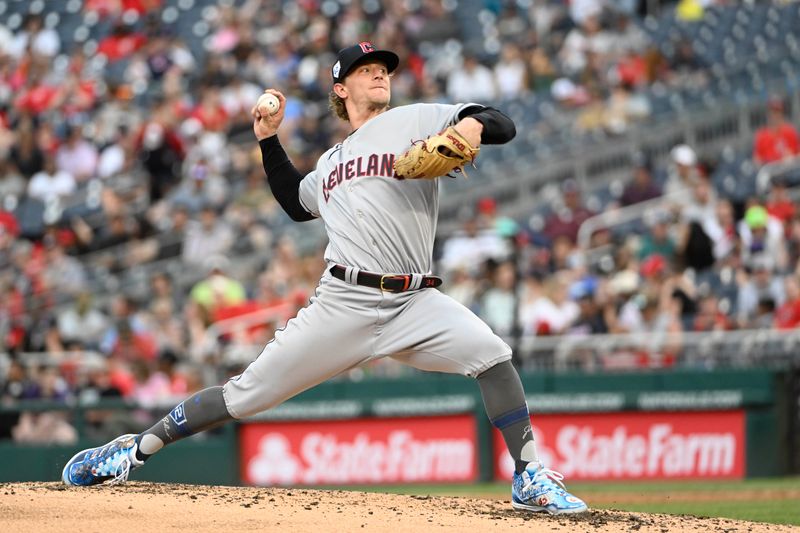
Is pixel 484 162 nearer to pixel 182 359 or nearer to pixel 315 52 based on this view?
pixel 315 52

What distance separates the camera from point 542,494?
546 cm

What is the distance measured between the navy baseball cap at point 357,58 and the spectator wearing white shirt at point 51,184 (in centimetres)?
1044

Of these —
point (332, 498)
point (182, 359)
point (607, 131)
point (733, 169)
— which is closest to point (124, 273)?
point (182, 359)

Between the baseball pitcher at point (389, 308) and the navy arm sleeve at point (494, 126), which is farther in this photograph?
the baseball pitcher at point (389, 308)

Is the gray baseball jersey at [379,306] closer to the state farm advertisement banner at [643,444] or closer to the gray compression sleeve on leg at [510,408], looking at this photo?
the gray compression sleeve on leg at [510,408]

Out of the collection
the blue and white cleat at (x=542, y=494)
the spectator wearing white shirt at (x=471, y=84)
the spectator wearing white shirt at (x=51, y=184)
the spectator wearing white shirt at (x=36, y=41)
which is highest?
the spectator wearing white shirt at (x=36, y=41)

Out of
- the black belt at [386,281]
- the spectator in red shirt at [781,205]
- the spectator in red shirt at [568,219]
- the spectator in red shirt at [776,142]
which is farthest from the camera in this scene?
the spectator in red shirt at [776,142]

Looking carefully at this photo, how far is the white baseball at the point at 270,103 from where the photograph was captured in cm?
584

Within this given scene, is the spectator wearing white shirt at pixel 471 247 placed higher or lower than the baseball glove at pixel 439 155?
higher

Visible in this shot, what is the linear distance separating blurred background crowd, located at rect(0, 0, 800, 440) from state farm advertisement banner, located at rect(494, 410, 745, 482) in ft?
1.71

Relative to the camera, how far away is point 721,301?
11.5 meters

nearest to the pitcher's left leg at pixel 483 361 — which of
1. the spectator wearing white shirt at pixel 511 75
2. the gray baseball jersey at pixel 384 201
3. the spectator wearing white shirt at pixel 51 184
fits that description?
the gray baseball jersey at pixel 384 201

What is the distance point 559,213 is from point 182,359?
13.3ft

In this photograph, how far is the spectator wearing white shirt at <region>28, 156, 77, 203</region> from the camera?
15602 mm
